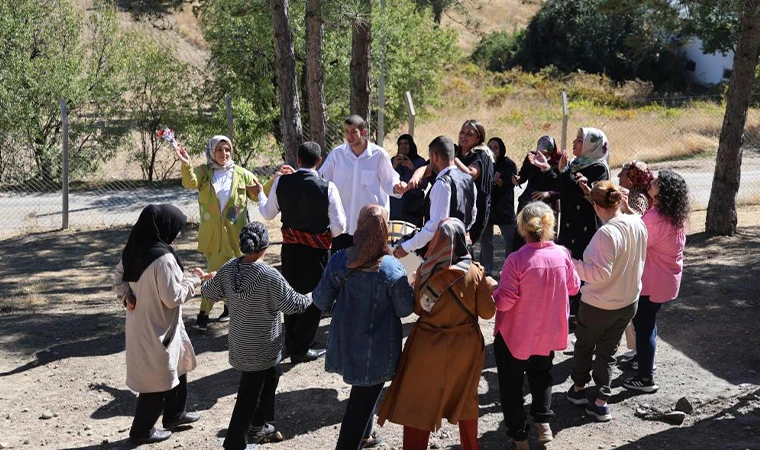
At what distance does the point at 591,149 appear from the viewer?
6.61m

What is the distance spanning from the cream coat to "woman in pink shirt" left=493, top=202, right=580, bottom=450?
6.59 feet

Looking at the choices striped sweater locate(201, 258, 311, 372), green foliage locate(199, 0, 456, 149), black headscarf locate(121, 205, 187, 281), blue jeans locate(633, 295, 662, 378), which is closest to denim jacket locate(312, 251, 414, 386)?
striped sweater locate(201, 258, 311, 372)

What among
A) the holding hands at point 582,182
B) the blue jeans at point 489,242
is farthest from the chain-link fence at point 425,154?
the holding hands at point 582,182

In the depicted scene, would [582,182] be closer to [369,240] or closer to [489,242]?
[369,240]

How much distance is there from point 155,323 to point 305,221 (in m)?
1.58

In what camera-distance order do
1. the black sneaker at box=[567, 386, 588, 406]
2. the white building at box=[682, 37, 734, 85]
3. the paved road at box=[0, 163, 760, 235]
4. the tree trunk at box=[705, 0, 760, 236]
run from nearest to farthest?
the black sneaker at box=[567, 386, 588, 406], the tree trunk at box=[705, 0, 760, 236], the paved road at box=[0, 163, 760, 235], the white building at box=[682, 37, 734, 85]

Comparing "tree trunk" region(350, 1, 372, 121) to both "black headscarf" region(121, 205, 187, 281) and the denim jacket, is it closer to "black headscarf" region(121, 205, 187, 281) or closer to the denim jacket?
"black headscarf" region(121, 205, 187, 281)

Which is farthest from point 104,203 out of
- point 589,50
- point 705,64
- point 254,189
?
point 705,64

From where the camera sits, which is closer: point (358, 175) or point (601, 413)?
point (601, 413)

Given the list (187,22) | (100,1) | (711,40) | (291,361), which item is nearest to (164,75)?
(100,1)

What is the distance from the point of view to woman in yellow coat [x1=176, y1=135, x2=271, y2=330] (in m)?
7.08

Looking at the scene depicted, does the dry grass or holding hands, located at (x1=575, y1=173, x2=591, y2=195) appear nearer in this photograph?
holding hands, located at (x1=575, y1=173, x2=591, y2=195)

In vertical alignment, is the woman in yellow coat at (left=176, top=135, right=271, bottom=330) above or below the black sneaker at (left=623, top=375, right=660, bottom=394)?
above

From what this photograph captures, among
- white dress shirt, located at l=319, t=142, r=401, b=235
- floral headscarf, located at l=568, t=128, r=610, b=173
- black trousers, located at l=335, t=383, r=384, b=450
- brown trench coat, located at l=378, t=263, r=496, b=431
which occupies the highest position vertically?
floral headscarf, located at l=568, t=128, r=610, b=173
